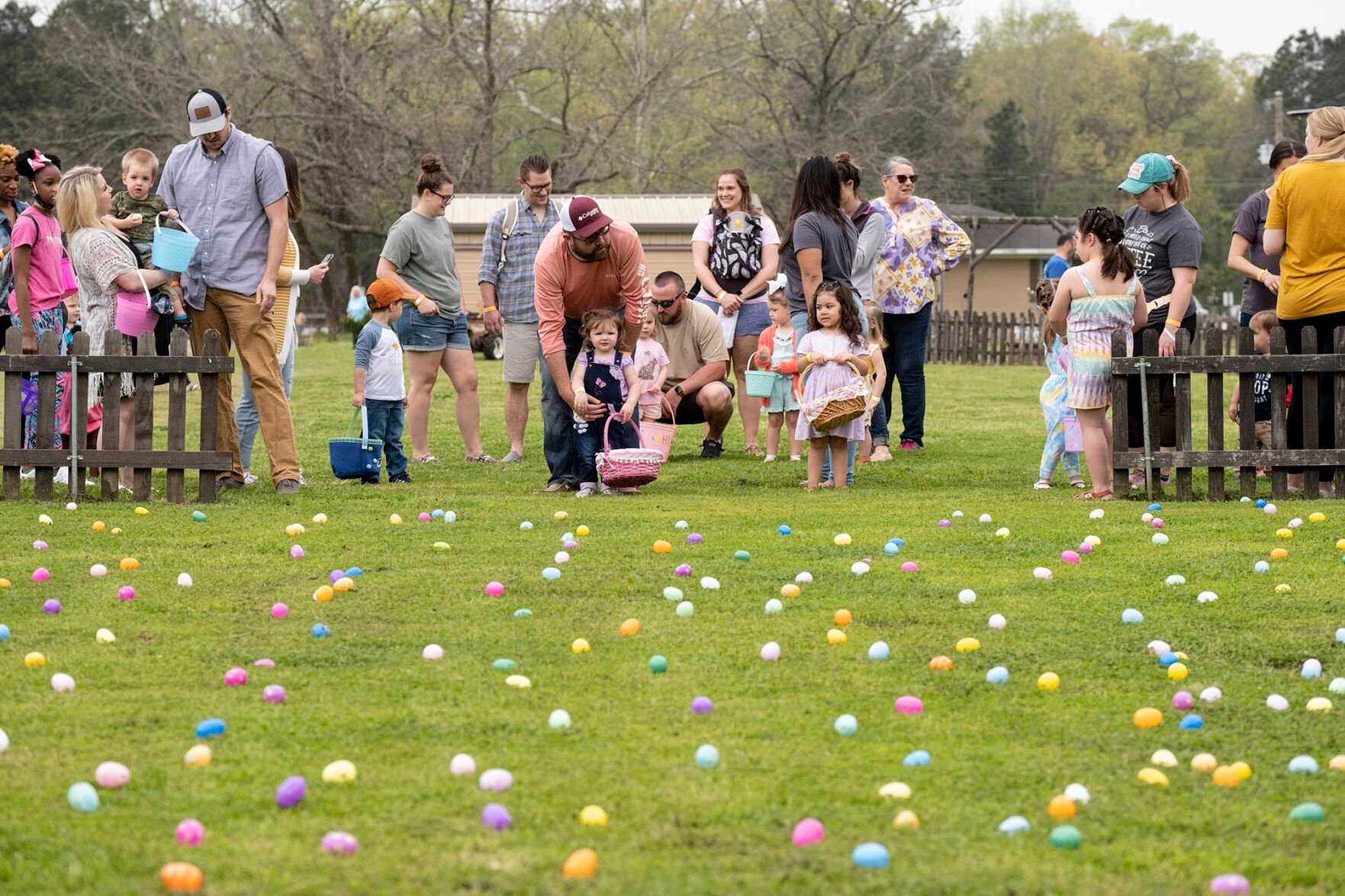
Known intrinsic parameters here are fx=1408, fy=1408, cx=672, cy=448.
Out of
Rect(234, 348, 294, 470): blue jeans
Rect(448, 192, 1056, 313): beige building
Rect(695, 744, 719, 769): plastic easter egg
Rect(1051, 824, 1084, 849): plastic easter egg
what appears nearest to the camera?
Rect(1051, 824, 1084, 849): plastic easter egg

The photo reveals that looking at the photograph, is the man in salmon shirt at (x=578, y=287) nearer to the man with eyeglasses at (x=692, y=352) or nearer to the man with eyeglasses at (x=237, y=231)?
the man with eyeglasses at (x=237, y=231)

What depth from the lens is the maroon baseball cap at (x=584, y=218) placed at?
25.5 ft

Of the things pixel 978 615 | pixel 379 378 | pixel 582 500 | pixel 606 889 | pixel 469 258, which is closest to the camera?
pixel 606 889

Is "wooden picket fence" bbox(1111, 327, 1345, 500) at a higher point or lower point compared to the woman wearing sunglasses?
lower

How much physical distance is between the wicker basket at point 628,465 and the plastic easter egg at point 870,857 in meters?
5.49

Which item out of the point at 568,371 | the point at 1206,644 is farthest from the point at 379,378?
the point at 1206,644

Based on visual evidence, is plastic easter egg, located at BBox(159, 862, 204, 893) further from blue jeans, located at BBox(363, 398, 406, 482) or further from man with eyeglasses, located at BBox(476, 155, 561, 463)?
man with eyeglasses, located at BBox(476, 155, 561, 463)

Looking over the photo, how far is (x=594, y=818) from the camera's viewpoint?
10.3ft

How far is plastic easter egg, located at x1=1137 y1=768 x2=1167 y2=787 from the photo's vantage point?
11.3 ft

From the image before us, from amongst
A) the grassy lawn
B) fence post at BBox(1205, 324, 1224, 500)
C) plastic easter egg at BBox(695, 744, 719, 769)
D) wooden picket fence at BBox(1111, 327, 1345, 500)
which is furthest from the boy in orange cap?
plastic easter egg at BBox(695, 744, 719, 769)

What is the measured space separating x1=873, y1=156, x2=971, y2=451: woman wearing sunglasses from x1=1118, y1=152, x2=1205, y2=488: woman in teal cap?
6.53 feet

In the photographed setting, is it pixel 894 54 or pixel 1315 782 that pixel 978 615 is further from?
pixel 894 54

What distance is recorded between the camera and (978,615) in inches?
206

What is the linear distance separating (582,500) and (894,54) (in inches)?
1418
